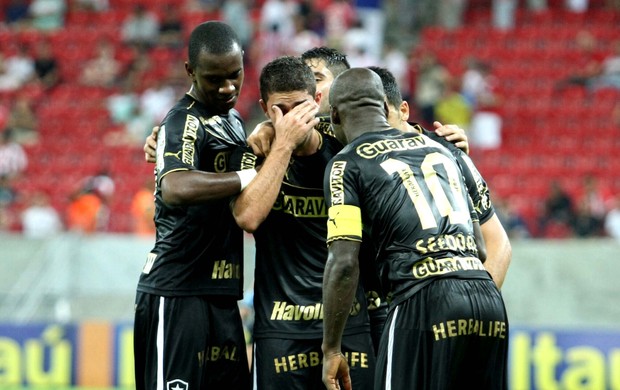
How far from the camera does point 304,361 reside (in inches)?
242

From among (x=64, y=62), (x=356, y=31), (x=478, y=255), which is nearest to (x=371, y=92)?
(x=478, y=255)

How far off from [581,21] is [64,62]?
10.4m

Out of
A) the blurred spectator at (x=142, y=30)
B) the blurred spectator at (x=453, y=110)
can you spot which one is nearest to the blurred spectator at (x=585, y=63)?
the blurred spectator at (x=453, y=110)

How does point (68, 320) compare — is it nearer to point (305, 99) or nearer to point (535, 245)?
point (535, 245)

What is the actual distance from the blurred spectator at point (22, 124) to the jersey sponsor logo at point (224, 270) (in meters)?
15.7

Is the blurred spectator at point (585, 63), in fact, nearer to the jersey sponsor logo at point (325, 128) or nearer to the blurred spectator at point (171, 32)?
the blurred spectator at point (171, 32)

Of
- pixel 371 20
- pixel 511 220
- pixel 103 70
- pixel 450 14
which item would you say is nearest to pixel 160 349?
pixel 511 220

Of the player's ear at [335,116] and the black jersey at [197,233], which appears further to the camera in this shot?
the black jersey at [197,233]

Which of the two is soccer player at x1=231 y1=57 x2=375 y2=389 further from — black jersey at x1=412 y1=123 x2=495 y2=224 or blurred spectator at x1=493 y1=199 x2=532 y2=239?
blurred spectator at x1=493 y1=199 x2=532 y2=239

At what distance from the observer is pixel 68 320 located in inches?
563

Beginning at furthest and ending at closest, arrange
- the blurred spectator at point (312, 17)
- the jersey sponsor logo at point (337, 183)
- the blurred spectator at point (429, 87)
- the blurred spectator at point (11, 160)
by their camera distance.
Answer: the blurred spectator at point (312, 17) → the blurred spectator at point (11, 160) → the blurred spectator at point (429, 87) → the jersey sponsor logo at point (337, 183)

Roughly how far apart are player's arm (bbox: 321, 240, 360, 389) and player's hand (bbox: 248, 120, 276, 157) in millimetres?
801

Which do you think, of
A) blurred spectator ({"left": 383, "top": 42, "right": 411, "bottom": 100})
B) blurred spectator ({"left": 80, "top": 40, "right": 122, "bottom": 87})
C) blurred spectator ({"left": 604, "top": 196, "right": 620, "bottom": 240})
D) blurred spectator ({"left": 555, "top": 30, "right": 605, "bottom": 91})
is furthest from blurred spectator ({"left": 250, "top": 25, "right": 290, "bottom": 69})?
blurred spectator ({"left": 604, "top": 196, "right": 620, "bottom": 240})

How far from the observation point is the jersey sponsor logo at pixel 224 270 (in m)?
6.30
